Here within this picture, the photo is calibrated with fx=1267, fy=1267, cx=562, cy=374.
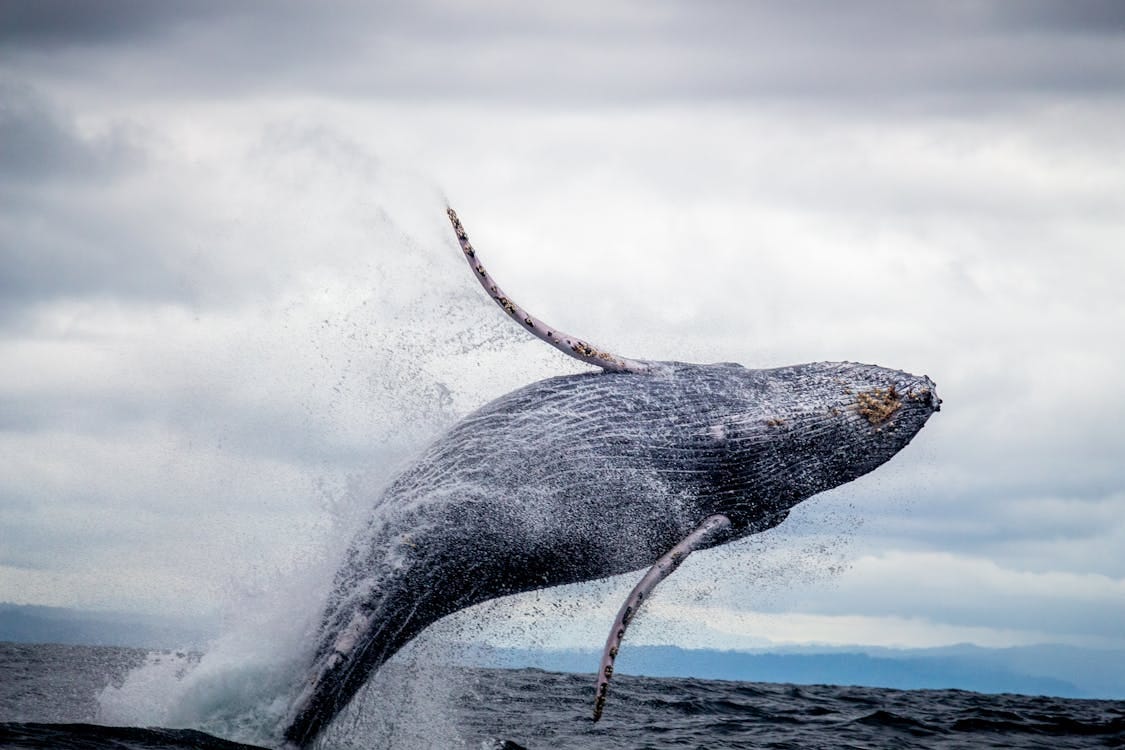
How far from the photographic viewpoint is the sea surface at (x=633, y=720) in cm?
1195

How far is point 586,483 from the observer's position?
10.5m

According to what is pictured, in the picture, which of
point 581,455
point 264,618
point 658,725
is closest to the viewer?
point 581,455

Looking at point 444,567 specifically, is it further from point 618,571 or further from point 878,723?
point 878,723

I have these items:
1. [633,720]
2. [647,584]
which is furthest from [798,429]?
[633,720]

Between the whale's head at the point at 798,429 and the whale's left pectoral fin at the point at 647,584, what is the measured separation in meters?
0.20

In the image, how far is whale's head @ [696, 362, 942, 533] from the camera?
10.8 metres

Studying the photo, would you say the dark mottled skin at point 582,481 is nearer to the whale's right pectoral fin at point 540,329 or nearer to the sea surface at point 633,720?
the whale's right pectoral fin at point 540,329

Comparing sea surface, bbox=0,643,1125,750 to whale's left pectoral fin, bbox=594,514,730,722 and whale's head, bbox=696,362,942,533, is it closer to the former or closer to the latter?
whale's left pectoral fin, bbox=594,514,730,722

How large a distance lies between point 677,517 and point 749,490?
2.18 ft

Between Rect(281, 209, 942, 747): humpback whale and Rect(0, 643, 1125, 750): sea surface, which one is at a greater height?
Rect(281, 209, 942, 747): humpback whale

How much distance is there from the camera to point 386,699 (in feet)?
39.1

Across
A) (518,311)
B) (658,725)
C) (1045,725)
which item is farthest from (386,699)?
(1045,725)

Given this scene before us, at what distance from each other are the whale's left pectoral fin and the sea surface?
2.66 meters

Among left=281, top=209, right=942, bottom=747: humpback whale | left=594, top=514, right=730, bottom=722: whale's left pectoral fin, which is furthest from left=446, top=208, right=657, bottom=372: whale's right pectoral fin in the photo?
left=594, top=514, right=730, bottom=722: whale's left pectoral fin
